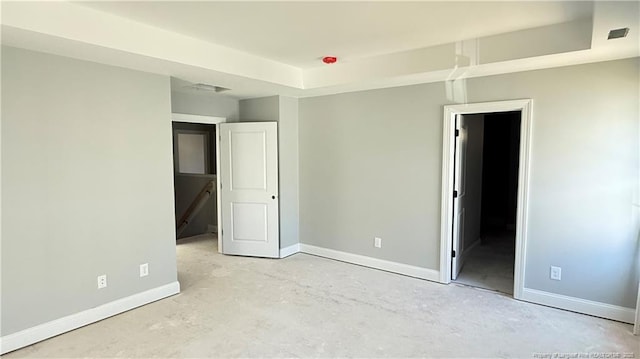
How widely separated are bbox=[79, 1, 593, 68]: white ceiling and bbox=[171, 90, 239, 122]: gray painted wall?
152 cm

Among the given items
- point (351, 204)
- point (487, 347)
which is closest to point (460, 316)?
point (487, 347)

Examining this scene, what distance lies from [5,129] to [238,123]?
105 inches

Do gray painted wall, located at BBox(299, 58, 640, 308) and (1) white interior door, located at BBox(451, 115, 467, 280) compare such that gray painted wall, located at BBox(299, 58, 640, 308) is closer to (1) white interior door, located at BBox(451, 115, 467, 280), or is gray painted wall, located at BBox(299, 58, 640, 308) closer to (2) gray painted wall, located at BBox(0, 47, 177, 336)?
(1) white interior door, located at BBox(451, 115, 467, 280)

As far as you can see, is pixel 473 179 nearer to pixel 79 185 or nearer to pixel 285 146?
pixel 285 146

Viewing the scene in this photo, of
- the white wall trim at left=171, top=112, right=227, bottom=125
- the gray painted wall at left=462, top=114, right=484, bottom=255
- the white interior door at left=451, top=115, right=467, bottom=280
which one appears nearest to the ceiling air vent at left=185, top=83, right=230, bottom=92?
the white wall trim at left=171, top=112, right=227, bottom=125

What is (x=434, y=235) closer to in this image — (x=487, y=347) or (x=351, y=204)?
(x=351, y=204)

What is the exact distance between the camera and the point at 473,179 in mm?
5332

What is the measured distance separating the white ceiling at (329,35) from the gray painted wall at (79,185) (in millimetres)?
252

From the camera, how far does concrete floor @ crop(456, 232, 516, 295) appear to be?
406cm

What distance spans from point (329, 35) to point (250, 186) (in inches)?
101

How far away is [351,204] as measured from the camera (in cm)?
479

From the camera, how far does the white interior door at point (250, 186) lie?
494cm

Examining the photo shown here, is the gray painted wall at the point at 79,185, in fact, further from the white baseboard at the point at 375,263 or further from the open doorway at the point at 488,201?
the open doorway at the point at 488,201

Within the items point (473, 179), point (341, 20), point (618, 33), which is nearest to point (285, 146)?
point (341, 20)
